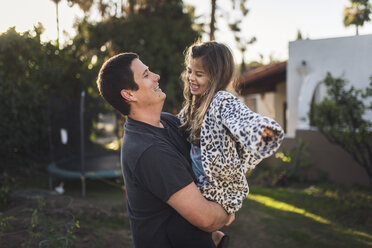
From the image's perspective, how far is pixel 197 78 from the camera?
2.10 metres

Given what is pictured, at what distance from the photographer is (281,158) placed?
817 cm

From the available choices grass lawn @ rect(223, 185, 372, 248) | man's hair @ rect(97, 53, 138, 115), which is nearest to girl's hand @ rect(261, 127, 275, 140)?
man's hair @ rect(97, 53, 138, 115)

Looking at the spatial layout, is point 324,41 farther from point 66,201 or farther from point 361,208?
point 66,201

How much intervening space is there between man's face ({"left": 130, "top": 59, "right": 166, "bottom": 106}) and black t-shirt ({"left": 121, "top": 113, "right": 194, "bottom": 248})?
0.14 meters

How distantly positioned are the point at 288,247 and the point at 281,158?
14.7 ft

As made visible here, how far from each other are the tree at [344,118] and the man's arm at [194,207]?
429cm

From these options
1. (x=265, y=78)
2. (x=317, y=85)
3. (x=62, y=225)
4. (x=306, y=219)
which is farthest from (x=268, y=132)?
(x=265, y=78)

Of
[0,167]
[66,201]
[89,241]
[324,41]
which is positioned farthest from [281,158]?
[0,167]

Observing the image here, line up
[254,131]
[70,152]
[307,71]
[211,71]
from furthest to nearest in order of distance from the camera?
[307,71]
[70,152]
[211,71]
[254,131]

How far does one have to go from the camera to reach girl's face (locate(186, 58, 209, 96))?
2.07m

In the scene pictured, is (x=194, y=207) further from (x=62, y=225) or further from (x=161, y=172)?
(x=62, y=225)

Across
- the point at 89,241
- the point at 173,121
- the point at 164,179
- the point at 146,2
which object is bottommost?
the point at 89,241

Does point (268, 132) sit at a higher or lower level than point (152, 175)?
higher

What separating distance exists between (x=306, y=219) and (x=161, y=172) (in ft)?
13.0
